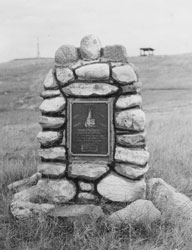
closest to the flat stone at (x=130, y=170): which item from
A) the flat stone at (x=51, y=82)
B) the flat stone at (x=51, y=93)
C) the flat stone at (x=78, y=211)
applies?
the flat stone at (x=78, y=211)

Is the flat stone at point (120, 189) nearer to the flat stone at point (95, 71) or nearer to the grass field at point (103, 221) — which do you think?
the grass field at point (103, 221)

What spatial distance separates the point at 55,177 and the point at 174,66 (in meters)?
24.3

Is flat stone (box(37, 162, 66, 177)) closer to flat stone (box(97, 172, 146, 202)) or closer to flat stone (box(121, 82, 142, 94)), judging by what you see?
flat stone (box(97, 172, 146, 202))

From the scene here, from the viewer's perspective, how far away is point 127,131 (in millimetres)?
4949

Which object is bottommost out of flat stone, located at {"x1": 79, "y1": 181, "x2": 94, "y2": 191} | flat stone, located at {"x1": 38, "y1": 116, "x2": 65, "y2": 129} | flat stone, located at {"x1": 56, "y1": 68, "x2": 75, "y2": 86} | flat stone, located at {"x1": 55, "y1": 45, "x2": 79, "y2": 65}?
flat stone, located at {"x1": 79, "y1": 181, "x2": 94, "y2": 191}

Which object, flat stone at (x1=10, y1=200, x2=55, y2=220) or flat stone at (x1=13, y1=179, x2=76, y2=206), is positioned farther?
flat stone at (x1=13, y1=179, x2=76, y2=206)

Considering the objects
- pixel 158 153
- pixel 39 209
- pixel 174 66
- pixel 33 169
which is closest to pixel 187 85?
pixel 174 66

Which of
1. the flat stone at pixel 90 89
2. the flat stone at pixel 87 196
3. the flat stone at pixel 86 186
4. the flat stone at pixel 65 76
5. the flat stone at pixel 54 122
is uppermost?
the flat stone at pixel 65 76

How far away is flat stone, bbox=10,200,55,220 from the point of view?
14.9 ft

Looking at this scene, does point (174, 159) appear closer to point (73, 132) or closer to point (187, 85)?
point (73, 132)

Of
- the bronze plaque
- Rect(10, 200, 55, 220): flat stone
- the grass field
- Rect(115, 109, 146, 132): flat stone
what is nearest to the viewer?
the grass field

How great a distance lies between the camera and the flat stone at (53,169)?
5090 mm

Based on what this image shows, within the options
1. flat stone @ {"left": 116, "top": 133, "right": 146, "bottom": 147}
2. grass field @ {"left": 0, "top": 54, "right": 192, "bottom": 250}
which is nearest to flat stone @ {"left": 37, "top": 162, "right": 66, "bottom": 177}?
grass field @ {"left": 0, "top": 54, "right": 192, "bottom": 250}

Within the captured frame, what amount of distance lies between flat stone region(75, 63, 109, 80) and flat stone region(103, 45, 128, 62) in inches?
7.2
